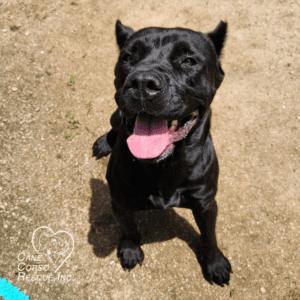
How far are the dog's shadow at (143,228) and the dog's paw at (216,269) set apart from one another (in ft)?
0.60

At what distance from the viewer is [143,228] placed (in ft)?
10.2

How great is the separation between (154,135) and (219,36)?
1067 millimetres

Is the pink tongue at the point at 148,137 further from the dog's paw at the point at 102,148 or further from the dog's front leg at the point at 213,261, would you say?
the dog's paw at the point at 102,148

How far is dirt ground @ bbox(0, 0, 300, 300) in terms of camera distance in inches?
110

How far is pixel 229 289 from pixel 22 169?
2879 mm

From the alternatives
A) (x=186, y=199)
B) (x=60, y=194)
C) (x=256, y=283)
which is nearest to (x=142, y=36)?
(x=186, y=199)

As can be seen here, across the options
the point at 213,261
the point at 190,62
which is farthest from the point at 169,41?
the point at 213,261

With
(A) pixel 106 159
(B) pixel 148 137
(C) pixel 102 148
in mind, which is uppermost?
(B) pixel 148 137

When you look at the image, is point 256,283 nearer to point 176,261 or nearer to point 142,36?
point 176,261

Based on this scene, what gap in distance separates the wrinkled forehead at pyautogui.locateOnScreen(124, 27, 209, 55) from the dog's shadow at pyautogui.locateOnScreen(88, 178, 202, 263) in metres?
2.00

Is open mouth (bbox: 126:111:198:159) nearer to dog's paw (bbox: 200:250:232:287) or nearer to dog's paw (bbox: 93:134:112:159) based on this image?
dog's paw (bbox: 200:250:232:287)

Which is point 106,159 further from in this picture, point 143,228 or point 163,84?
point 163,84

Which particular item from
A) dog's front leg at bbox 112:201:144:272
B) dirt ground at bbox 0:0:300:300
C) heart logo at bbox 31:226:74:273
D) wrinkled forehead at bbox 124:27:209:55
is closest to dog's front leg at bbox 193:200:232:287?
dirt ground at bbox 0:0:300:300

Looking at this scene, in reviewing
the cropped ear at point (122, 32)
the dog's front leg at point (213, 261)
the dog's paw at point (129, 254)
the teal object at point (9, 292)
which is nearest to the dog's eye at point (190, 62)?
the cropped ear at point (122, 32)
